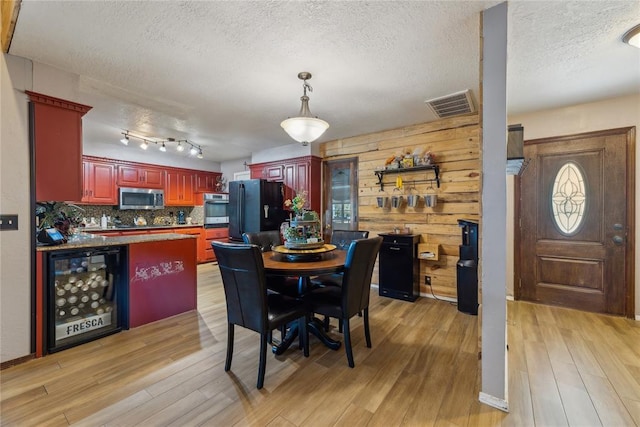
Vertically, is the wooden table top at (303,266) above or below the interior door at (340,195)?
below

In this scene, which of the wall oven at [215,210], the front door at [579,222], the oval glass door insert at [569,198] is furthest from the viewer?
the wall oven at [215,210]

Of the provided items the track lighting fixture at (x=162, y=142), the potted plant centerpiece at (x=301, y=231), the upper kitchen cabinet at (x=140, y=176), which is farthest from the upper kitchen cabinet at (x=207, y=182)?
the potted plant centerpiece at (x=301, y=231)

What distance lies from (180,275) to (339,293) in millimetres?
1966

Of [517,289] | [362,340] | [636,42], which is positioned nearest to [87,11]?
[362,340]

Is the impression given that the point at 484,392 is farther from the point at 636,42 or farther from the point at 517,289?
the point at 636,42

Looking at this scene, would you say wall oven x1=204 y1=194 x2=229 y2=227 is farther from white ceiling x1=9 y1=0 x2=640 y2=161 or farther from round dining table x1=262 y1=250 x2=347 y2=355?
round dining table x1=262 y1=250 x2=347 y2=355

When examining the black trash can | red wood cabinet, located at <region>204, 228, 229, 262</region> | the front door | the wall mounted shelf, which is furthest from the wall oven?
the front door

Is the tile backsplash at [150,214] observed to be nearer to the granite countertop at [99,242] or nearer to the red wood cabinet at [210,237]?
the red wood cabinet at [210,237]

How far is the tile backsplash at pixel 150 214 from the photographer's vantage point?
5.17 meters

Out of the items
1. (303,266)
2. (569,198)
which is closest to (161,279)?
(303,266)

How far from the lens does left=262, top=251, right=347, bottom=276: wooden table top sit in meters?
1.90

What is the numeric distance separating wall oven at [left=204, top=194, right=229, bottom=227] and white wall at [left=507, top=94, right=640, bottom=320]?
550 cm

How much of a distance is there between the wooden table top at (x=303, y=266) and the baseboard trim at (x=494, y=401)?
1168 mm

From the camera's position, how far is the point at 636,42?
1.93m
